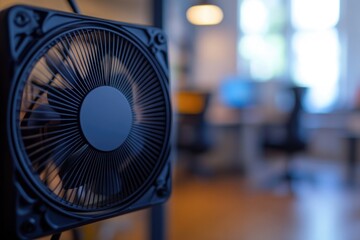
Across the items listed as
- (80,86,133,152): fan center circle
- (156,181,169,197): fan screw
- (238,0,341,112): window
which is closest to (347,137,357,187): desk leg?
(238,0,341,112): window

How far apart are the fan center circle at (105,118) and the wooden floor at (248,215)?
46.1 inches

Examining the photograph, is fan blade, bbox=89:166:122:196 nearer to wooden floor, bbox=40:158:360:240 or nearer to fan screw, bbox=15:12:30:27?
fan screw, bbox=15:12:30:27

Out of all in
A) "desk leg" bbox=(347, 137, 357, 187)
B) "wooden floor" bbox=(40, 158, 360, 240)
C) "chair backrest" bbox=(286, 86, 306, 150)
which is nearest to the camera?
"wooden floor" bbox=(40, 158, 360, 240)

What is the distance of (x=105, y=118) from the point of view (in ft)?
1.56

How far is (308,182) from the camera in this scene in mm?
3982

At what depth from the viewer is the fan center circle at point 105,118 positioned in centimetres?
46

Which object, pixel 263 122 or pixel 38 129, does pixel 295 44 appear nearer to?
pixel 263 122

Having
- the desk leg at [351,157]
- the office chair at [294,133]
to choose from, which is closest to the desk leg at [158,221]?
the office chair at [294,133]

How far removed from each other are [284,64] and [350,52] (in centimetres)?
101

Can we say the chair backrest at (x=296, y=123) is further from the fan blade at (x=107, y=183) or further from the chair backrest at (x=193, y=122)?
the fan blade at (x=107, y=183)

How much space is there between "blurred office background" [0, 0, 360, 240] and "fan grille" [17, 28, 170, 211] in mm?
1045

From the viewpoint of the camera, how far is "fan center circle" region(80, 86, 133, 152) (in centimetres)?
46

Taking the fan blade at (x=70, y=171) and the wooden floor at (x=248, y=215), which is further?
the wooden floor at (x=248, y=215)

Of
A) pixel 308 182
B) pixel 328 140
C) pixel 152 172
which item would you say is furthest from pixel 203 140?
pixel 152 172
